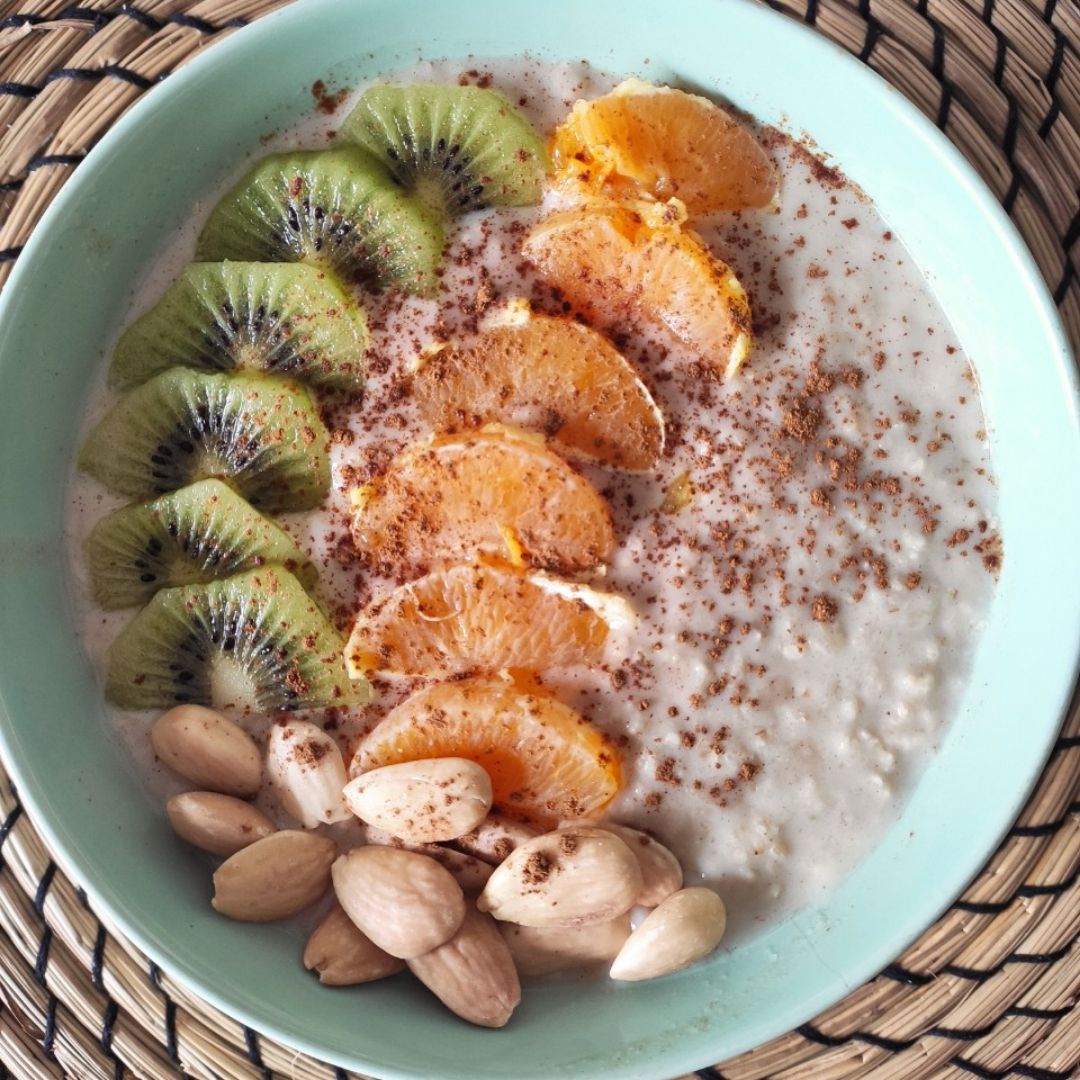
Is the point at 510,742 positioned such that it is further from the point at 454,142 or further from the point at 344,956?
the point at 454,142

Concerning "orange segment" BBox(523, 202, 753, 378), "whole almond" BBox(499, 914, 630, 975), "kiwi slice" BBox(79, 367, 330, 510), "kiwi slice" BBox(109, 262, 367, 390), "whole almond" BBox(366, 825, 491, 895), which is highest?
"orange segment" BBox(523, 202, 753, 378)

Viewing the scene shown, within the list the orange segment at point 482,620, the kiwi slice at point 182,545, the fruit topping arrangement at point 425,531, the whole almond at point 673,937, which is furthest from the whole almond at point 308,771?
the whole almond at point 673,937

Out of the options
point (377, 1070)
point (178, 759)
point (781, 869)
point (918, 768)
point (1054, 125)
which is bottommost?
point (377, 1070)

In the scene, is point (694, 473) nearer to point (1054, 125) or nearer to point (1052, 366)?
point (1052, 366)

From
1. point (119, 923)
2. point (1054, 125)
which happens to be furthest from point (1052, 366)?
point (119, 923)

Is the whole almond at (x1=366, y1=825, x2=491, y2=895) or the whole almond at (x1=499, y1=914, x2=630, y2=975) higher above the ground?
the whole almond at (x1=366, y1=825, x2=491, y2=895)

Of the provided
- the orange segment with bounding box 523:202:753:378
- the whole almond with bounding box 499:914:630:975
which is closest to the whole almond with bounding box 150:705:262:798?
the whole almond with bounding box 499:914:630:975

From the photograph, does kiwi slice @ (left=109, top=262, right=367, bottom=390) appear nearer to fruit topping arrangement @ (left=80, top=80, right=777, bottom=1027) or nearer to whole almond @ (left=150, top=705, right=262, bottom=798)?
fruit topping arrangement @ (left=80, top=80, right=777, bottom=1027)
